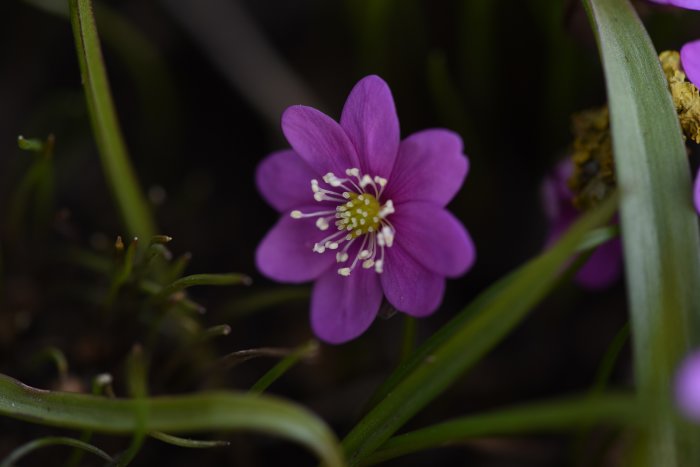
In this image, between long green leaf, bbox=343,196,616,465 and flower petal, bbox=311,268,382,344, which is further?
flower petal, bbox=311,268,382,344

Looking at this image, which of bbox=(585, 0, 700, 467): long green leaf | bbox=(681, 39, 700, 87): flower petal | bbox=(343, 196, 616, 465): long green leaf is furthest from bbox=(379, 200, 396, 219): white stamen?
bbox=(681, 39, 700, 87): flower petal

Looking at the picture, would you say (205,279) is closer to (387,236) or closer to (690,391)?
(387,236)

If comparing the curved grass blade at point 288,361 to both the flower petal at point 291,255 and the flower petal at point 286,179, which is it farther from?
the flower petal at point 286,179

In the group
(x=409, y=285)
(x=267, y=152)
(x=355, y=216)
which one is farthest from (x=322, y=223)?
(x=267, y=152)

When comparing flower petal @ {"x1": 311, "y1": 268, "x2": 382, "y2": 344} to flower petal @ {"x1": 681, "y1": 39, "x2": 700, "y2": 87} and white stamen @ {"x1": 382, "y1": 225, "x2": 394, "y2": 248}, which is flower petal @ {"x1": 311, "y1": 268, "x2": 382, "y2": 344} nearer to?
white stamen @ {"x1": 382, "y1": 225, "x2": 394, "y2": 248}

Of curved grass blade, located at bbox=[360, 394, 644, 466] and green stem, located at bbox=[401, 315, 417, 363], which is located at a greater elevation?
green stem, located at bbox=[401, 315, 417, 363]

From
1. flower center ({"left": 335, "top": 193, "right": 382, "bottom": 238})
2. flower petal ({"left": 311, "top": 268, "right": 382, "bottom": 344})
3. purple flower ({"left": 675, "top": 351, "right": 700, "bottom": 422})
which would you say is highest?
flower center ({"left": 335, "top": 193, "right": 382, "bottom": 238})

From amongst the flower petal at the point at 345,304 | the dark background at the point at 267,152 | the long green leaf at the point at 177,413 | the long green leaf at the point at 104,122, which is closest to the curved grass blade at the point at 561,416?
the long green leaf at the point at 177,413
